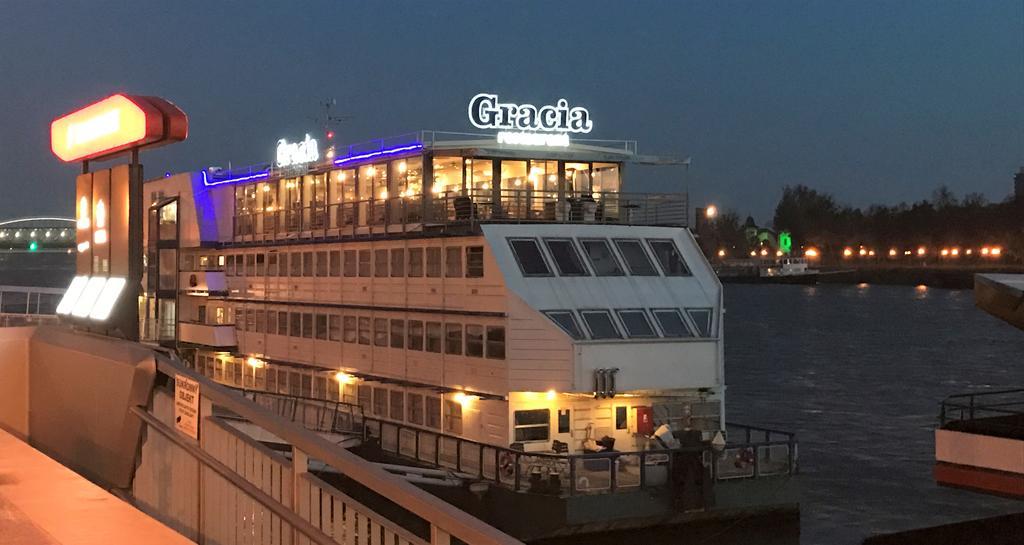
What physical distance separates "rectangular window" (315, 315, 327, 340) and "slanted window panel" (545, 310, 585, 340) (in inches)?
461

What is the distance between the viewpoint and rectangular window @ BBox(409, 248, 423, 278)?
3216 cm

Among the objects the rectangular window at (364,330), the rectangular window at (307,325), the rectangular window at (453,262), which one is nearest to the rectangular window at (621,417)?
the rectangular window at (453,262)

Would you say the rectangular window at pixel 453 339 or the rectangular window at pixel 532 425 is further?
the rectangular window at pixel 453 339

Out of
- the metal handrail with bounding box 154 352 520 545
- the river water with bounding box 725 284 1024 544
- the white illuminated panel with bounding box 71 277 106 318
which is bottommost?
the river water with bounding box 725 284 1024 544

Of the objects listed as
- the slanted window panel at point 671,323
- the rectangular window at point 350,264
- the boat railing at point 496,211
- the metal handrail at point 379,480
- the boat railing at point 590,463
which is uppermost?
the boat railing at point 496,211

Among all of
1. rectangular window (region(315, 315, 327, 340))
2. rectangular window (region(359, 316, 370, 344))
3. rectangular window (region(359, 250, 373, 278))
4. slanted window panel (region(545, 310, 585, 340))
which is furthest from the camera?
rectangular window (region(315, 315, 327, 340))

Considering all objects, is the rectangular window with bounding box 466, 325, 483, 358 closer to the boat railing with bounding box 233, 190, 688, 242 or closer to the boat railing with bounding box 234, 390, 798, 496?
the boat railing with bounding box 234, 390, 798, 496

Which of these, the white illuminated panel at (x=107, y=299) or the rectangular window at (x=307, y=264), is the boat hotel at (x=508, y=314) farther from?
the white illuminated panel at (x=107, y=299)

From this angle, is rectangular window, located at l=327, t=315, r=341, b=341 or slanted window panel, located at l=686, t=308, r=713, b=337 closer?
slanted window panel, located at l=686, t=308, r=713, b=337

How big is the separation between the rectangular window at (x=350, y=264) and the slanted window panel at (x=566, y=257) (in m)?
8.56

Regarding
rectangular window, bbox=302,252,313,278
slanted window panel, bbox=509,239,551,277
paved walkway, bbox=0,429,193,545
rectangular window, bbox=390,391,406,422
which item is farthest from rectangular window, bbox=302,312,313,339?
paved walkway, bbox=0,429,193,545

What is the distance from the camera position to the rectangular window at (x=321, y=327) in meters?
37.4

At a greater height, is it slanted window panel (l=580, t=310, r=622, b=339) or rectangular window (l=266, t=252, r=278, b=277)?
rectangular window (l=266, t=252, r=278, b=277)

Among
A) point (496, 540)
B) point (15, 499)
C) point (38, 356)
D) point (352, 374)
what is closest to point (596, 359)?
point (352, 374)
